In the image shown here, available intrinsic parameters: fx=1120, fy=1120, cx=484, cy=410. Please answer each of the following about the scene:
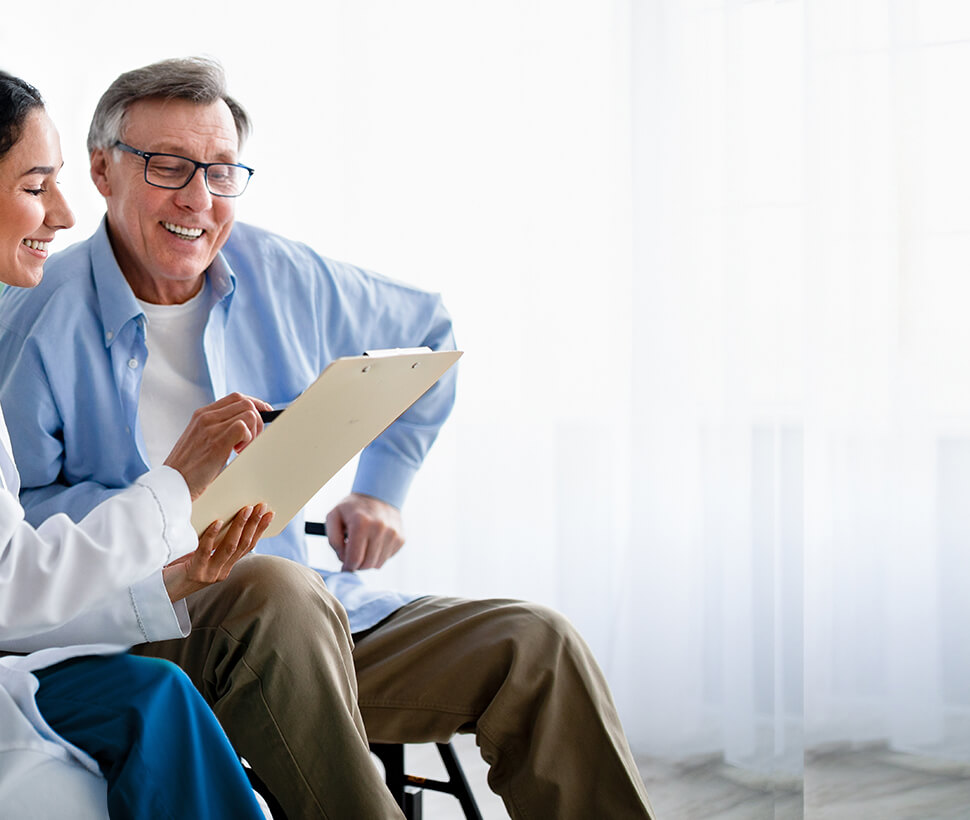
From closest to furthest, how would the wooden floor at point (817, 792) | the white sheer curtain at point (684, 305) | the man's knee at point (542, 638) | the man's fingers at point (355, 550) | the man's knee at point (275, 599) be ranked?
the man's knee at point (275, 599) → the man's knee at point (542, 638) → the man's fingers at point (355, 550) → the wooden floor at point (817, 792) → the white sheer curtain at point (684, 305)

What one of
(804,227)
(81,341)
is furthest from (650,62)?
(81,341)

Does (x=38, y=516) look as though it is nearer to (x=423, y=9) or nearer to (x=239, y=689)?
(x=239, y=689)

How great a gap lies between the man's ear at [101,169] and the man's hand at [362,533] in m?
0.59

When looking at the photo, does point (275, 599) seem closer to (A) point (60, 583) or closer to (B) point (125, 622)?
(B) point (125, 622)

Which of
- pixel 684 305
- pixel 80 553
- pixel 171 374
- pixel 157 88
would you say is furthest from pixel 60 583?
pixel 684 305

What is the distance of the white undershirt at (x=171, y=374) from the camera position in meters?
1.58

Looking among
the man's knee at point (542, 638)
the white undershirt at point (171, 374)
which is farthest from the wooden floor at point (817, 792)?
the white undershirt at point (171, 374)

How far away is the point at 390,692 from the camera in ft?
4.91

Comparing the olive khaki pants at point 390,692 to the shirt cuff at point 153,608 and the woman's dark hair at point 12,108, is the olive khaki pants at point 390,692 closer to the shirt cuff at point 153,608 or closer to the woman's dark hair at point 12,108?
the shirt cuff at point 153,608

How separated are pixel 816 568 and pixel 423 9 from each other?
165cm

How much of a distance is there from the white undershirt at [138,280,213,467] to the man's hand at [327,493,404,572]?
0.93ft

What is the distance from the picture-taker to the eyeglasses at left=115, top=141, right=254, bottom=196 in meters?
1.60

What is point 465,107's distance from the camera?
2.77 m

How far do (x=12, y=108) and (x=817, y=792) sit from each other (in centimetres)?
203
